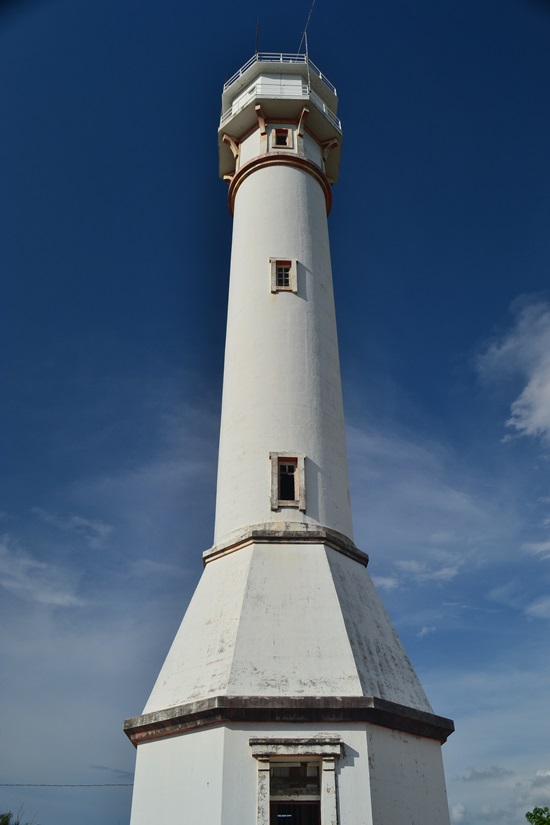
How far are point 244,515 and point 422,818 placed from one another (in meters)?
6.68

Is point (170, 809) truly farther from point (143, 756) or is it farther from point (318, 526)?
point (318, 526)

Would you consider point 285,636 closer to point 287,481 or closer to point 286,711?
point 286,711

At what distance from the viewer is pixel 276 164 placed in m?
20.8

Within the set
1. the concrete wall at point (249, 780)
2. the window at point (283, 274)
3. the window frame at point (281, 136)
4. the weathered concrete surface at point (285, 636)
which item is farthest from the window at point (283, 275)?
the concrete wall at point (249, 780)

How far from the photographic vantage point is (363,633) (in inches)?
546

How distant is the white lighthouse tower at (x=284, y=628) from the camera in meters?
11.9

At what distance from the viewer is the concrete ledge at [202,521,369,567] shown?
48.6ft

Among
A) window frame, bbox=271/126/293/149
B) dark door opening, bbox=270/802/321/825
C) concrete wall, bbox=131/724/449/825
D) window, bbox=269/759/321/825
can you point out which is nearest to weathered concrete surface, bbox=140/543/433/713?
concrete wall, bbox=131/724/449/825

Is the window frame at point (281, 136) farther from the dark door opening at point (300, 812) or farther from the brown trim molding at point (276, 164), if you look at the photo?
the dark door opening at point (300, 812)

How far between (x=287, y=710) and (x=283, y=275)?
11033 mm

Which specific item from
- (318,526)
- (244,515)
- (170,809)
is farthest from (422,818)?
(244,515)

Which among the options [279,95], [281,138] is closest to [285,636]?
[281,138]

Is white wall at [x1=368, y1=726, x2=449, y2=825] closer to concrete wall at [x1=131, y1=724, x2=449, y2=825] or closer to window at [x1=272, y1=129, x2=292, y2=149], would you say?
concrete wall at [x1=131, y1=724, x2=449, y2=825]

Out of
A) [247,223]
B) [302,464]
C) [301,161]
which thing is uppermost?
[301,161]
